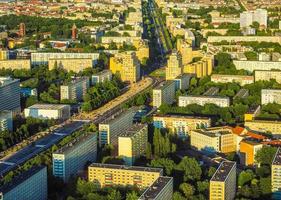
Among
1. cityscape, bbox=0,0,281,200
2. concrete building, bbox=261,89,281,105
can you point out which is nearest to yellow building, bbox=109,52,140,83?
cityscape, bbox=0,0,281,200

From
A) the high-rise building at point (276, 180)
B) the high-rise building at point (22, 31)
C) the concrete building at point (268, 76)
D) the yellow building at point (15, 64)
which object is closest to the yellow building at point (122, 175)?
the high-rise building at point (276, 180)

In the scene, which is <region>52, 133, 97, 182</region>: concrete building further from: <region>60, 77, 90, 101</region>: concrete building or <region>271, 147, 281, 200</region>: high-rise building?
<region>60, 77, 90, 101</region>: concrete building

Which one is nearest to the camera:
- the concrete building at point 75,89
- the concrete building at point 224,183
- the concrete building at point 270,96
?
the concrete building at point 224,183

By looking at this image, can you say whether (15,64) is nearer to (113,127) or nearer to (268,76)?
(268,76)

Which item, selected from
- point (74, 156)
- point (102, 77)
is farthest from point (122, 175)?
point (102, 77)

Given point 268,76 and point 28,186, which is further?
point 268,76

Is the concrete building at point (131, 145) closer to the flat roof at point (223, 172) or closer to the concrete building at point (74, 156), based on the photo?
the concrete building at point (74, 156)

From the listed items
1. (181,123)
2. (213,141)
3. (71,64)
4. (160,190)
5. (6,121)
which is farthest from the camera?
(71,64)
